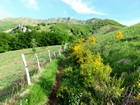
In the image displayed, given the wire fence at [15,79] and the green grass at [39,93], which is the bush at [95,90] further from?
the wire fence at [15,79]

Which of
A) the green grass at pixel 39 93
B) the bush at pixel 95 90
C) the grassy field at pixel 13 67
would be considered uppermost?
the bush at pixel 95 90

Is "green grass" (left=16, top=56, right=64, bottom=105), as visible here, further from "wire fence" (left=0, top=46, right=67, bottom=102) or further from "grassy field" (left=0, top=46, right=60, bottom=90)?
"grassy field" (left=0, top=46, right=60, bottom=90)

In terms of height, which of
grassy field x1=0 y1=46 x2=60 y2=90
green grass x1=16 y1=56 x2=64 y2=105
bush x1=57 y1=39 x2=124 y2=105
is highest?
bush x1=57 y1=39 x2=124 y2=105

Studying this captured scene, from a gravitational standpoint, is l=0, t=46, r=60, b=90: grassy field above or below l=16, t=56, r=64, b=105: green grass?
below

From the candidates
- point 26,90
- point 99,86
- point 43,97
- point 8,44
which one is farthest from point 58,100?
point 8,44

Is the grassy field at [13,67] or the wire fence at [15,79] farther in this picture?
the grassy field at [13,67]

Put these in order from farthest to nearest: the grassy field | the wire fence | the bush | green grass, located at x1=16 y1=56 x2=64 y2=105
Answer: the grassy field < the wire fence < green grass, located at x1=16 y1=56 x2=64 y2=105 < the bush

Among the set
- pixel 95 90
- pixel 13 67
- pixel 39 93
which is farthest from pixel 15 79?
pixel 13 67

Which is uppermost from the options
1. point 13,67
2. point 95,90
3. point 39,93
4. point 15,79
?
point 95,90

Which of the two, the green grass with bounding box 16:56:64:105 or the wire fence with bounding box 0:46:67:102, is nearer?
the green grass with bounding box 16:56:64:105

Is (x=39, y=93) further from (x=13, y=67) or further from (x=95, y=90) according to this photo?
(x=13, y=67)

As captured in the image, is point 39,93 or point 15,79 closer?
point 39,93

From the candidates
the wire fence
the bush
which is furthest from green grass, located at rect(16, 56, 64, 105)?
the bush

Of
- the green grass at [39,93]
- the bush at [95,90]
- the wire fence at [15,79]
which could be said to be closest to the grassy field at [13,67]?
the wire fence at [15,79]
